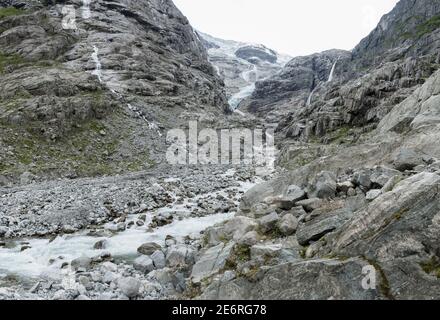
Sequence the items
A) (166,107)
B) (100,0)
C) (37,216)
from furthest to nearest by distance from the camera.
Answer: (100,0) → (166,107) → (37,216)

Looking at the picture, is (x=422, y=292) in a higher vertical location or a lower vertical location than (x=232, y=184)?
higher

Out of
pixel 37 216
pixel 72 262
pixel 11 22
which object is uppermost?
pixel 11 22

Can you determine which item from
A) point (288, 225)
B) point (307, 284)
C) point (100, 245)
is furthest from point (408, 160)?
point (100, 245)

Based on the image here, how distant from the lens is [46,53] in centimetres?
9638

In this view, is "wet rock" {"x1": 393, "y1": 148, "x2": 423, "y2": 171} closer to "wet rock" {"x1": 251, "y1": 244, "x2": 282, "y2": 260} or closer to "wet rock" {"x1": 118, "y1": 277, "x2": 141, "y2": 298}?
"wet rock" {"x1": 251, "y1": 244, "x2": 282, "y2": 260}

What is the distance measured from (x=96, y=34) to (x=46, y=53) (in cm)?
2275

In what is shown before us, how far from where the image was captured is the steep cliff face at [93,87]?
57000 mm

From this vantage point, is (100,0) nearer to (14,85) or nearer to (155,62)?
(155,62)

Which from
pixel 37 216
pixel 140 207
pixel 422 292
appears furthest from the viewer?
pixel 140 207
